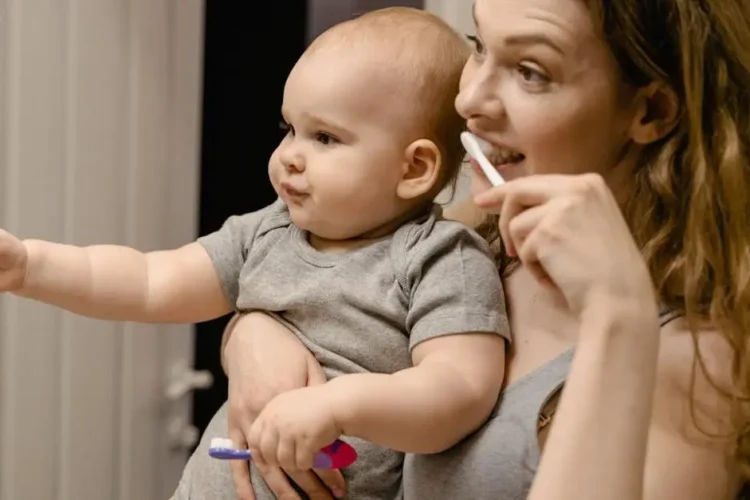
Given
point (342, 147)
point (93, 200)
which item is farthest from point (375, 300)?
point (93, 200)

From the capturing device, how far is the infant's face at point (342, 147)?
1.00 meters

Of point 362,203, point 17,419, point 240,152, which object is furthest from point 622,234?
point 240,152

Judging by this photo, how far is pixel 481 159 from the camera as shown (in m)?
0.91

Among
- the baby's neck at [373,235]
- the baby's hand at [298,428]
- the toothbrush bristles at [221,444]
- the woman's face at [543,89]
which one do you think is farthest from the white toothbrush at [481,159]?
the toothbrush bristles at [221,444]

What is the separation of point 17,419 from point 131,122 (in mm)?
530

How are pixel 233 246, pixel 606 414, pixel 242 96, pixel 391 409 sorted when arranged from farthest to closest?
1. pixel 242 96
2. pixel 233 246
3. pixel 391 409
4. pixel 606 414

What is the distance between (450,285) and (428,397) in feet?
0.41

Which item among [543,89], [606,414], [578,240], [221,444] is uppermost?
[543,89]

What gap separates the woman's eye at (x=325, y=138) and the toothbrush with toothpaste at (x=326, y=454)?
0.30 meters

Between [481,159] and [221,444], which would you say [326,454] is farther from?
[481,159]

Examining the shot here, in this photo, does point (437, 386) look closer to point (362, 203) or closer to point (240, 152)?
point (362, 203)

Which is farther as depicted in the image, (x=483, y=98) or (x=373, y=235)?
(x=373, y=235)

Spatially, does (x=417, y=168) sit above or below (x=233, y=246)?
above

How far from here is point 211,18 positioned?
1998mm
